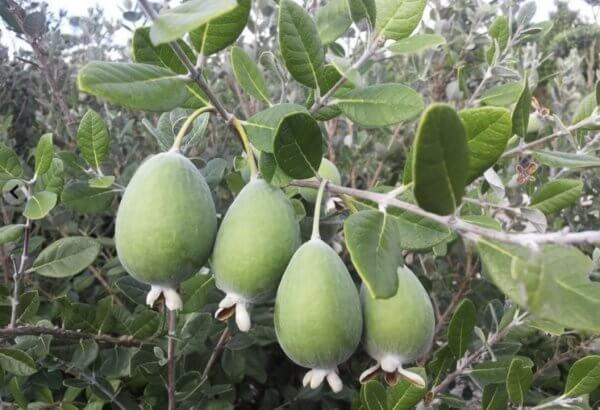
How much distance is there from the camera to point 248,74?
1.09 meters

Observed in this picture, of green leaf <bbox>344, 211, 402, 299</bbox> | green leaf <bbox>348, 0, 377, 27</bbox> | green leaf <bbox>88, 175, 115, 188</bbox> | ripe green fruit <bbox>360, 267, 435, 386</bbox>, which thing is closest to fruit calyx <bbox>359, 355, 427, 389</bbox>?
ripe green fruit <bbox>360, 267, 435, 386</bbox>

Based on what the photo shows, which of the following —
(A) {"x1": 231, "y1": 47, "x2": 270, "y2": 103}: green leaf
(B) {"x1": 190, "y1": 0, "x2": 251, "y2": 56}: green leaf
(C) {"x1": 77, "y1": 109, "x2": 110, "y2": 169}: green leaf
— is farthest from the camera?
(C) {"x1": 77, "y1": 109, "x2": 110, "y2": 169}: green leaf

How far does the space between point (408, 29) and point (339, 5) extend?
0.76 feet

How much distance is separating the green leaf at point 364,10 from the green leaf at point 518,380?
78 cm

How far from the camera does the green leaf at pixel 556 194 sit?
1233 millimetres

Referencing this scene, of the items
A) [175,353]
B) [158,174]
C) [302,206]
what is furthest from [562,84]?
[158,174]

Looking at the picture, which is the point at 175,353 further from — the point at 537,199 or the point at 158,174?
the point at 537,199

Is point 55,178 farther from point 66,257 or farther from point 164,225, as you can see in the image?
point 164,225

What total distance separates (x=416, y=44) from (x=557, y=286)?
0.47 meters

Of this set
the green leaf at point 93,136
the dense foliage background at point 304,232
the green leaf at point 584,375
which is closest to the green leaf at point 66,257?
the dense foliage background at point 304,232

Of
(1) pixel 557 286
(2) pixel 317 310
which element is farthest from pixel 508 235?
(2) pixel 317 310

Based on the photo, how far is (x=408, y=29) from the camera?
3.20 ft

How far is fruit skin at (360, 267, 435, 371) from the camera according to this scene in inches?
34.2

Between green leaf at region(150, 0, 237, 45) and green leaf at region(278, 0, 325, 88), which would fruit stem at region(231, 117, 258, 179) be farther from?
green leaf at region(150, 0, 237, 45)
